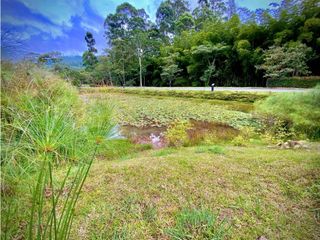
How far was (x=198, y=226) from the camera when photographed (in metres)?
1.53

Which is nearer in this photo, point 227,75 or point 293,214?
point 293,214

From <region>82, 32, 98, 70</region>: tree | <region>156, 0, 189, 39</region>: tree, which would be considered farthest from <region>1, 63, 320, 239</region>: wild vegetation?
<region>156, 0, 189, 39</region>: tree

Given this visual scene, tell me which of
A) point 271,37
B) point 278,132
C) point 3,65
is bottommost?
point 278,132

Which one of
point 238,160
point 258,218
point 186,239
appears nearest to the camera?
point 186,239

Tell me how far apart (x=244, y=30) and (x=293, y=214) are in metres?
16.2

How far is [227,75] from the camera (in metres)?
17.6

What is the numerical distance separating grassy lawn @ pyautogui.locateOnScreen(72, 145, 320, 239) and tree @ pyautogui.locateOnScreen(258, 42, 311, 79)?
10.8 metres

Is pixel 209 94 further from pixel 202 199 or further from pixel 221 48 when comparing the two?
pixel 202 199

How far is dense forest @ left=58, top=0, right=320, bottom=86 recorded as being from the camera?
11383 mm

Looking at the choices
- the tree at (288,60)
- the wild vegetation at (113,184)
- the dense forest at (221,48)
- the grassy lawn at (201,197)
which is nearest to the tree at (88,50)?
the wild vegetation at (113,184)

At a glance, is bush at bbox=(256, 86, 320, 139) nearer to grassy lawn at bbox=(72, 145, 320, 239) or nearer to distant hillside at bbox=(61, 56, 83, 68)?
grassy lawn at bbox=(72, 145, 320, 239)

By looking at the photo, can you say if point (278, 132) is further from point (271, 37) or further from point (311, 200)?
point (271, 37)

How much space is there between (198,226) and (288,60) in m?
12.6

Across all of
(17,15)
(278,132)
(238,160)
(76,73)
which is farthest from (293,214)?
(278,132)
